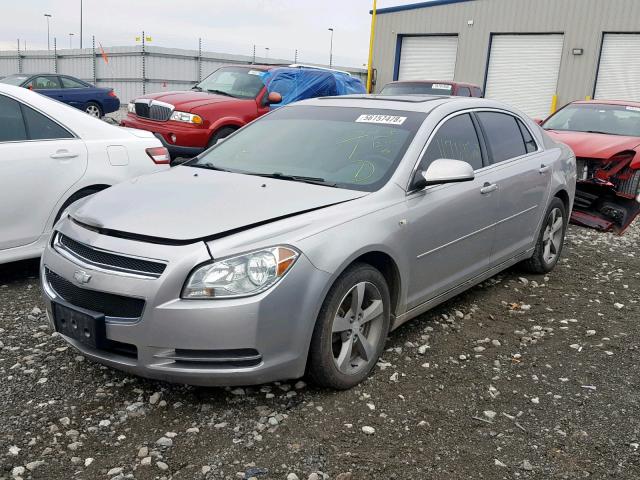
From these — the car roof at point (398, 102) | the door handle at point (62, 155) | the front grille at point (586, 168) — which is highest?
the car roof at point (398, 102)

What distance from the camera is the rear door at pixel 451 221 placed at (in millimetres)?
3832

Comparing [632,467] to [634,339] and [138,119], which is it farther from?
Result: [138,119]

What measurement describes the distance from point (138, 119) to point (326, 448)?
780cm

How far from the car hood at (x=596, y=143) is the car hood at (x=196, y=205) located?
5488 millimetres

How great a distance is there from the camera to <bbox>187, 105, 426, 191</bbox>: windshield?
3850 mm

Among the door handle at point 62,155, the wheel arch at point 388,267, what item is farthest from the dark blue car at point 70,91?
the wheel arch at point 388,267

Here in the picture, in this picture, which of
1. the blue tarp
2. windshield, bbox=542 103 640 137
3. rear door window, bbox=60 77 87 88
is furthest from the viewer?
rear door window, bbox=60 77 87 88

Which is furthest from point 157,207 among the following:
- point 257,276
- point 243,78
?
point 243,78

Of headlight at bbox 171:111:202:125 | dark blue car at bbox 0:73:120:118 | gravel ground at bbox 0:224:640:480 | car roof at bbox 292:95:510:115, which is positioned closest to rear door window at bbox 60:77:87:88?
dark blue car at bbox 0:73:120:118

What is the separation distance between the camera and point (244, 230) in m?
3.11

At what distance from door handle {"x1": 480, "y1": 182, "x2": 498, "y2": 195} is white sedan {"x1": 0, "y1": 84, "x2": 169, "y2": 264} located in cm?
297

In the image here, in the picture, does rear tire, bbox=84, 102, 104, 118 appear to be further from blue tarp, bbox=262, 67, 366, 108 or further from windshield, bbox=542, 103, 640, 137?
windshield, bbox=542, 103, 640, 137

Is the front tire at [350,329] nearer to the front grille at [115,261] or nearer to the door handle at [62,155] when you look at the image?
the front grille at [115,261]

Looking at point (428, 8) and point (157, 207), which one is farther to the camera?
point (428, 8)
